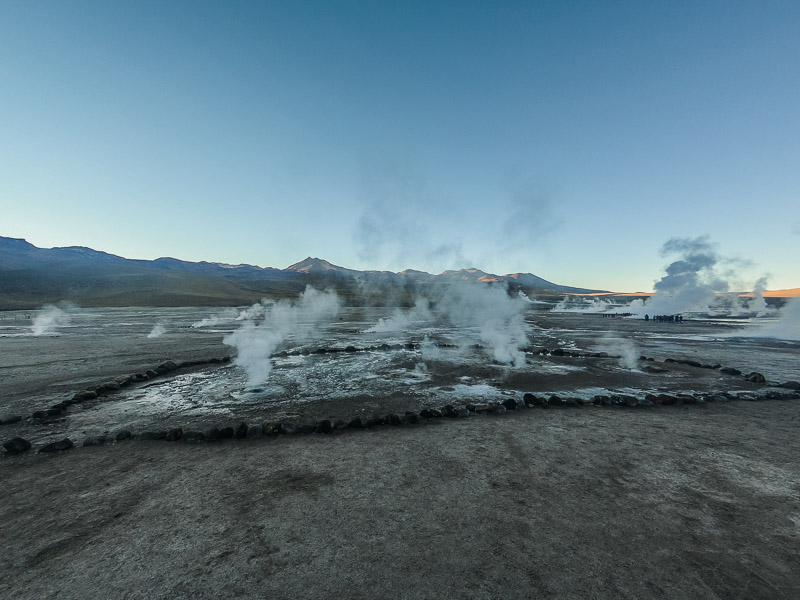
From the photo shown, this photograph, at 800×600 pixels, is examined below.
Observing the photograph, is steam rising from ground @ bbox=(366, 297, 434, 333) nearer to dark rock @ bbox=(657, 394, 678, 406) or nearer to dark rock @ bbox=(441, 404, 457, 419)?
dark rock @ bbox=(441, 404, 457, 419)

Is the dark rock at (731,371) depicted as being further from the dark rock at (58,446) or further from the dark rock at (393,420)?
the dark rock at (58,446)

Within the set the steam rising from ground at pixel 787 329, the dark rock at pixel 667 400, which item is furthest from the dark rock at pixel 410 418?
the steam rising from ground at pixel 787 329

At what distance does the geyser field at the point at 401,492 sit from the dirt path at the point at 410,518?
29 mm

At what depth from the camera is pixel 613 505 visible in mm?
5305

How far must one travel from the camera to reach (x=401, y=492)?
571 cm

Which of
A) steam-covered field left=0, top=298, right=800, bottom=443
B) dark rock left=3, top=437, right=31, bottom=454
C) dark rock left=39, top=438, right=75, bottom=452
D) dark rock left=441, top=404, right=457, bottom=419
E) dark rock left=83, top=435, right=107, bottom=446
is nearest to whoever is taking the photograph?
dark rock left=3, top=437, right=31, bottom=454

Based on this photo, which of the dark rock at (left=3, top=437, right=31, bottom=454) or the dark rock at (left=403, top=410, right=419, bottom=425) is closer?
the dark rock at (left=3, top=437, right=31, bottom=454)

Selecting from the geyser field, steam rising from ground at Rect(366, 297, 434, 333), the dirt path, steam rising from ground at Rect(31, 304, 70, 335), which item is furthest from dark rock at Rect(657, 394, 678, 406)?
steam rising from ground at Rect(31, 304, 70, 335)

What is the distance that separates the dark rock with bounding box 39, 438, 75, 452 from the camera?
7402 millimetres

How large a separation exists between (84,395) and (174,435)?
222 inches

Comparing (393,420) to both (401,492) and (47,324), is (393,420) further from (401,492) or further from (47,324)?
(47,324)

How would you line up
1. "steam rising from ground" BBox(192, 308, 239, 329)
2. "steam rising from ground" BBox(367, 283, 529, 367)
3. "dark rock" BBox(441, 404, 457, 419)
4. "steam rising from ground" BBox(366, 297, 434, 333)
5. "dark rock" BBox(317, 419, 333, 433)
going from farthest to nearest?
"steam rising from ground" BBox(192, 308, 239, 329) < "steam rising from ground" BBox(366, 297, 434, 333) < "steam rising from ground" BBox(367, 283, 529, 367) < "dark rock" BBox(441, 404, 457, 419) < "dark rock" BBox(317, 419, 333, 433)

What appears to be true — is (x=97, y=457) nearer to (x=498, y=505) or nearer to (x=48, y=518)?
(x=48, y=518)

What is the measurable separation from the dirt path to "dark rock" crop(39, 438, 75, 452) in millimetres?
324
